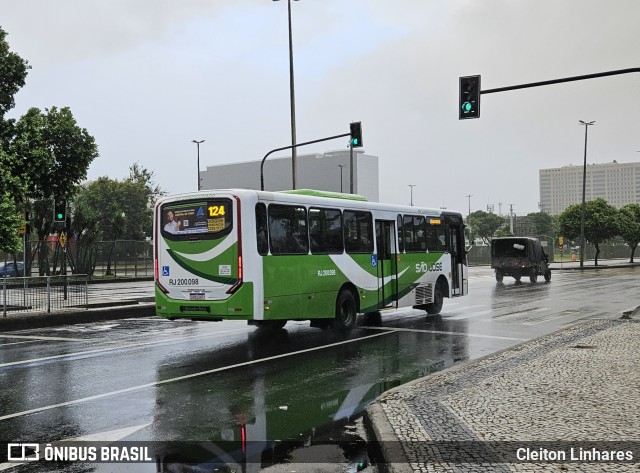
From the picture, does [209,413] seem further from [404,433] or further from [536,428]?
[536,428]

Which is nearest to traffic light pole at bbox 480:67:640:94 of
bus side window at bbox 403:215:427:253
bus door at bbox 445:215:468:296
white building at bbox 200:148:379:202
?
bus door at bbox 445:215:468:296

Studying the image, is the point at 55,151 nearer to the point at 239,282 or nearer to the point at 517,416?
the point at 239,282

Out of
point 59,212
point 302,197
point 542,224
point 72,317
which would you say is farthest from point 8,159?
point 542,224

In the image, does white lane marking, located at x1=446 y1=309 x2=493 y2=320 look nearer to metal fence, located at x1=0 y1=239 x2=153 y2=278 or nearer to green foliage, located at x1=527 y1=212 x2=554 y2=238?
metal fence, located at x1=0 y1=239 x2=153 y2=278

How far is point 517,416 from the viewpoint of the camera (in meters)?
6.31

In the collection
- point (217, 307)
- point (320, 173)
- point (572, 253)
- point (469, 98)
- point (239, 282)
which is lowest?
point (572, 253)

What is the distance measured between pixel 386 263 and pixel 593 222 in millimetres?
55106

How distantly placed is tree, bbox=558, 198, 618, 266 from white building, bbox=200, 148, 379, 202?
204 feet

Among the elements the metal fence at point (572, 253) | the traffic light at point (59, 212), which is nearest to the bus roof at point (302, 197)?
the traffic light at point (59, 212)

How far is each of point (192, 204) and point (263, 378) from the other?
15.9 ft

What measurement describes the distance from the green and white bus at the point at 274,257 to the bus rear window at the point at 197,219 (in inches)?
0.8

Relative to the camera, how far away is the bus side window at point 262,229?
12422 mm

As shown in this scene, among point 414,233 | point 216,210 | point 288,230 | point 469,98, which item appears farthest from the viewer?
point 469,98

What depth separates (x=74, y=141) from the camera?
2553 centimetres
